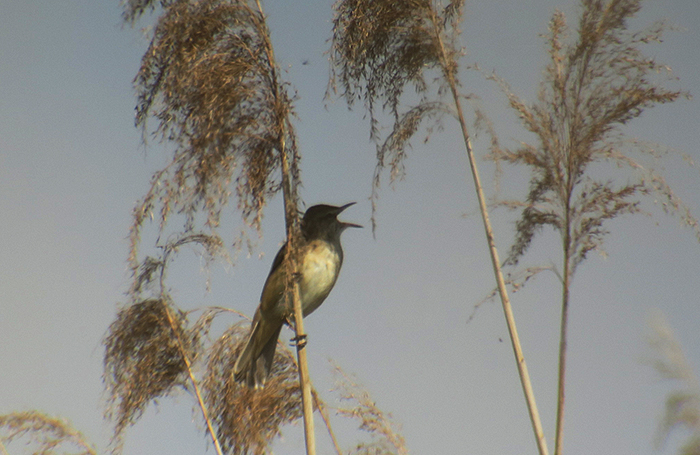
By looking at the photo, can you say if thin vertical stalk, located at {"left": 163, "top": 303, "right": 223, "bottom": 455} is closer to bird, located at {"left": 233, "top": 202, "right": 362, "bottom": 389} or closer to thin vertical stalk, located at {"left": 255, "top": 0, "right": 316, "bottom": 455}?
bird, located at {"left": 233, "top": 202, "right": 362, "bottom": 389}

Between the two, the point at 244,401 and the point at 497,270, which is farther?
the point at 244,401

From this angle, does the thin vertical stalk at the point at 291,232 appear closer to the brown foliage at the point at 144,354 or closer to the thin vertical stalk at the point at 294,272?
the thin vertical stalk at the point at 294,272

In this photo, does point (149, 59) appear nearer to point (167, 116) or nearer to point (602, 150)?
point (167, 116)

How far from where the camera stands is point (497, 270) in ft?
8.63

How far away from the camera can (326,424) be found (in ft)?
10.7

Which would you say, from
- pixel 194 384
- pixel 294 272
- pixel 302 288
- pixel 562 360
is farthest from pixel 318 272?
pixel 562 360

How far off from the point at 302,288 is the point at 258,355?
46 centimetres

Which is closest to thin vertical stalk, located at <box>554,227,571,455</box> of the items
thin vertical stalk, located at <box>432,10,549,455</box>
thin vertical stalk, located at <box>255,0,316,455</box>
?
thin vertical stalk, located at <box>432,10,549,455</box>

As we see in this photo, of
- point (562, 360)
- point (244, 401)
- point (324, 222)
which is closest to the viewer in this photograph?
point (562, 360)

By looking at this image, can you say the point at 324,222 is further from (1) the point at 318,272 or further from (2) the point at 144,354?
(2) the point at 144,354

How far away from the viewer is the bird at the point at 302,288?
357cm

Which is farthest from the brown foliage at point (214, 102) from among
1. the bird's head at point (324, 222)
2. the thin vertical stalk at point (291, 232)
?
the bird's head at point (324, 222)

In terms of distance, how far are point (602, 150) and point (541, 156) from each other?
10.3 inches

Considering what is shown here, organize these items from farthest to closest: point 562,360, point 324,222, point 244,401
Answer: point 324,222 → point 244,401 → point 562,360
